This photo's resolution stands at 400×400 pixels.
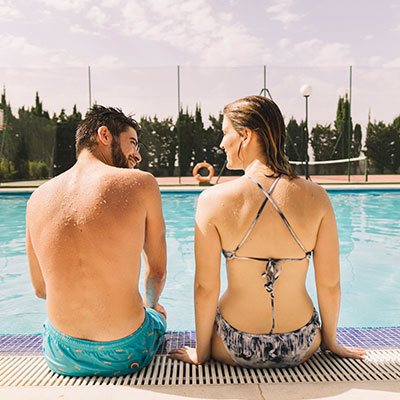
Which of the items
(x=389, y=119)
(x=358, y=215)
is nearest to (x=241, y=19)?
(x=389, y=119)

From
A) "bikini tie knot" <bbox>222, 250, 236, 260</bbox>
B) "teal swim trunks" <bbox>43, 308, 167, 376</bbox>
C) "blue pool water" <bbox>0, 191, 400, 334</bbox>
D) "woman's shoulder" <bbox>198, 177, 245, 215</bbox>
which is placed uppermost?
"woman's shoulder" <bbox>198, 177, 245, 215</bbox>

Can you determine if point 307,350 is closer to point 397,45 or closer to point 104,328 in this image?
point 104,328

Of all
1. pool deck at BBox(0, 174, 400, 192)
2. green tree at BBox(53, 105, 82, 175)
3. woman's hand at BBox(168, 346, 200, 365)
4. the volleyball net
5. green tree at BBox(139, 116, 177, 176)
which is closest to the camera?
woman's hand at BBox(168, 346, 200, 365)

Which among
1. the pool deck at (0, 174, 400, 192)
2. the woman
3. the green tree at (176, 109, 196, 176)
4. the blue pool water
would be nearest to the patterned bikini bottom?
the woman

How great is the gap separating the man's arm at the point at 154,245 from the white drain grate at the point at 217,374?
31 cm

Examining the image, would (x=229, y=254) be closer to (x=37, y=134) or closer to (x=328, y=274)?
(x=328, y=274)

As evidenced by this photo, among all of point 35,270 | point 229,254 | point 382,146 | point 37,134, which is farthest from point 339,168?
point 35,270

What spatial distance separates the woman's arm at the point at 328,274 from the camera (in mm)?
1372

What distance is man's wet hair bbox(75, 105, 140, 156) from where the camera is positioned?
152 centimetres

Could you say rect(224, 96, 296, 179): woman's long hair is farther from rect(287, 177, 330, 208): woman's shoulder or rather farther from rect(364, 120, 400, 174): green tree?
rect(364, 120, 400, 174): green tree

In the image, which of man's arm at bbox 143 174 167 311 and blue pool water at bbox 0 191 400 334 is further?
blue pool water at bbox 0 191 400 334

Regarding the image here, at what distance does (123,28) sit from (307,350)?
19.3 m

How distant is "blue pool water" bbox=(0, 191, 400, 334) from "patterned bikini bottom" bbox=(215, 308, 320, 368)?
1.95m

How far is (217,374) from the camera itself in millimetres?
1398
